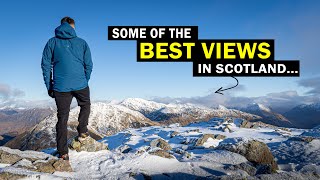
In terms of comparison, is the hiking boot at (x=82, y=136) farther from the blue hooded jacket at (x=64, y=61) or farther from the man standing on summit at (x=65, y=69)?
the blue hooded jacket at (x=64, y=61)

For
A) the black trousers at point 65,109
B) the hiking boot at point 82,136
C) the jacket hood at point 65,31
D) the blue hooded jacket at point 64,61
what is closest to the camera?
the blue hooded jacket at point 64,61

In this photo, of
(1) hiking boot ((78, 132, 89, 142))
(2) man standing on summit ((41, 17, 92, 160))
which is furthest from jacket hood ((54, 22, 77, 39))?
(1) hiking boot ((78, 132, 89, 142))

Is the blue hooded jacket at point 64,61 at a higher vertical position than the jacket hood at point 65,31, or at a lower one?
lower

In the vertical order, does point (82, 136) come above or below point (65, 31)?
below

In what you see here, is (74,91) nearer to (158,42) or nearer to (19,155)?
(19,155)

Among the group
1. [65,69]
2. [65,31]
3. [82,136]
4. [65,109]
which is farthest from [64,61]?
[82,136]

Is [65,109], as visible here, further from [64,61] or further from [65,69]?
[64,61]

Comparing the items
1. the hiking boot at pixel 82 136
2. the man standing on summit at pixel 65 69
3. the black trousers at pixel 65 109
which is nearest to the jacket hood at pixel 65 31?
the man standing on summit at pixel 65 69

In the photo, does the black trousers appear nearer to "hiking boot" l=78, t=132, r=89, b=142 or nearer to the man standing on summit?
the man standing on summit
